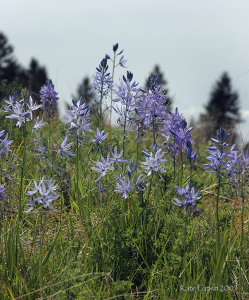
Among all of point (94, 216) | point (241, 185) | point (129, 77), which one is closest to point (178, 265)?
point (241, 185)

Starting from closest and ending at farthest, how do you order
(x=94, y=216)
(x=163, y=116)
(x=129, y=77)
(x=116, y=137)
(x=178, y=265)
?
(x=178, y=265) → (x=163, y=116) → (x=129, y=77) → (x=94, y=216) → (x=116, y=137)

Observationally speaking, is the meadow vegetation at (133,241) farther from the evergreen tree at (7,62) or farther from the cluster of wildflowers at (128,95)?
the evergreen tree at (7,62)

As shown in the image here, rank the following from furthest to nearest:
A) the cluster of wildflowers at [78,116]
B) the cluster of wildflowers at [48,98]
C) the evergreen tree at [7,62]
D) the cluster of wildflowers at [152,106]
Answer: the evergreen tree at [7,62] < the cluster of wildflowers at [48,98] < the cluster of wildflowers at [152,106] < the cluster of wildflowers at [78,116]

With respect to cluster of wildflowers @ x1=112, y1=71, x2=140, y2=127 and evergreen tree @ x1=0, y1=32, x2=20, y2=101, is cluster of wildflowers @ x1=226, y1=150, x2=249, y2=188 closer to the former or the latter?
cluster of wildflowers @ x1=112, y1=71, x2=140, y2=127

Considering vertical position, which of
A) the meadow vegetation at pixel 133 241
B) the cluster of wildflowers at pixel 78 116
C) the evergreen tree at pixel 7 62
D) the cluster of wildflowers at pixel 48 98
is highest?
the evergreen tree at pixel 7 62

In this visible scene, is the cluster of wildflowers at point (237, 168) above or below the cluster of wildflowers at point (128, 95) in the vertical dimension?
below

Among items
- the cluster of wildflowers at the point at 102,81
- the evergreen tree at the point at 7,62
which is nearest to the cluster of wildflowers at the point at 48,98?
the cluster of wildflowers at the point at 102,81

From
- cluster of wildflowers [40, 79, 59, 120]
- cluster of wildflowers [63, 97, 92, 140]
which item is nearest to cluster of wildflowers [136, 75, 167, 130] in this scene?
cluster of wildflowers [63, 97, 92, 140]

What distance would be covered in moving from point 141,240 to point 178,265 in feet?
1.22

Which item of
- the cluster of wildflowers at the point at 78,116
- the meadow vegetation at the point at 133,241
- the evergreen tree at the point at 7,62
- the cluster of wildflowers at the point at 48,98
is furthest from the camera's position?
the evergreen tree at the point at 7,62

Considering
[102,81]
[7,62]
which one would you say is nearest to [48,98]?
[102,81]

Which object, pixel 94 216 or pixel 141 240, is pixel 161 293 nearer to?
pixel 141 240

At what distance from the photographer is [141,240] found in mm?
2676

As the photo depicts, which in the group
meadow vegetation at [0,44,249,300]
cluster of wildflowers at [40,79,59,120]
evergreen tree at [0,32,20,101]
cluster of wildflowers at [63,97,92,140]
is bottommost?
meadow vegetation at [0,44,249,300]
